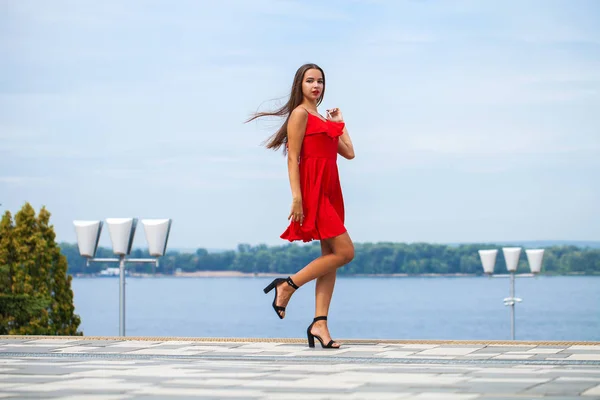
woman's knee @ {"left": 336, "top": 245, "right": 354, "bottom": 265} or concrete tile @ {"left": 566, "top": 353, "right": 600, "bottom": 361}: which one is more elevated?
woman's knee @ {"left": 336, "top": 245, "right": 354, "bottom": 265}

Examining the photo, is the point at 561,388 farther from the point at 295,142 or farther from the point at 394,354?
the point at 295,142

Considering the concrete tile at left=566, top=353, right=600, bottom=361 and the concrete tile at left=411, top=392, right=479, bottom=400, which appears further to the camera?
the concrete tile at left=566, top=353, right=600, bottom=361

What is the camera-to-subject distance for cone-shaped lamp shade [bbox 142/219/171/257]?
44.1ft

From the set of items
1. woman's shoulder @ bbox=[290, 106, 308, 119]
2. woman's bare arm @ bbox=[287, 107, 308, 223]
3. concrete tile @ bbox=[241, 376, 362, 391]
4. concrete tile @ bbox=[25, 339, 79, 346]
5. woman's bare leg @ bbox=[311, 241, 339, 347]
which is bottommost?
concrete tile @ bbox=[241, 376, 362, 391]

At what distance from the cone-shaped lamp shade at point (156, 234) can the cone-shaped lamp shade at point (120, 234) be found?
0.47 metres

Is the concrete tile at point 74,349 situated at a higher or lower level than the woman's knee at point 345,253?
lower

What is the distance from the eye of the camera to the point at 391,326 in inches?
2761

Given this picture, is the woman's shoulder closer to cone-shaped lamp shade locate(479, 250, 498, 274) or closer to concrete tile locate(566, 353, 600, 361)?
concrete tile locate(566, 353, 600, 361)

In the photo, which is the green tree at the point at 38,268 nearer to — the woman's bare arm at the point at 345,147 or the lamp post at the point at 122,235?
the lamp post at the point at 122,235

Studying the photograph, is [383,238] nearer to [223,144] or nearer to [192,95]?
[223,144]

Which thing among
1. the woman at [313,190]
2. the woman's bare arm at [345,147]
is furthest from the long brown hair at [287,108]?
the woman's bare arm at [345,147]

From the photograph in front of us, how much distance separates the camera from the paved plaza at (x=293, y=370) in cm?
410

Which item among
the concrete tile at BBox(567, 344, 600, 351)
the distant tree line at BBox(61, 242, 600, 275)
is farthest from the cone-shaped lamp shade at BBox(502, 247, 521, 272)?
the distant tree line at BBox(61, 242, 600, 275)

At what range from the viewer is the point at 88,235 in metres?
13.5
